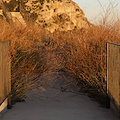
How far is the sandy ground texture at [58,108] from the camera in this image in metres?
4.49

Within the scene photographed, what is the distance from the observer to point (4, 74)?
4.60 metres

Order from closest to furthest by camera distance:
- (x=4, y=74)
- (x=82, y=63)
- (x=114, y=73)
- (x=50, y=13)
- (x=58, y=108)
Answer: (x=114, y=73)
(x=4, y=74)
(x=58, y=108)
(x=82, y=63)
(x=50, y=13)

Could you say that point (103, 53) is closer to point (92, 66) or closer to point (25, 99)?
point (92, 66)

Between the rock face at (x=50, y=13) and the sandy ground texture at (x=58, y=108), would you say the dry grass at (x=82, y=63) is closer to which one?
the sandy ground texture at (x=58, y=108)

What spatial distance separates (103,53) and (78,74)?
2.53ft

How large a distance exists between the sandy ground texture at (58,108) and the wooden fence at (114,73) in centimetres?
37

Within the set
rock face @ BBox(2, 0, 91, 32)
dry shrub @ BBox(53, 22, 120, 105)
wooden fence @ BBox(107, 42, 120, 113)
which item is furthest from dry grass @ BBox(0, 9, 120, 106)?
rock face @ BBox(2, 0, 91, 32)

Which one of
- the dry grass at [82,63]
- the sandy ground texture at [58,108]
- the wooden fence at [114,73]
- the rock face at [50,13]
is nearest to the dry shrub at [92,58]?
the dry grass at [82,63]

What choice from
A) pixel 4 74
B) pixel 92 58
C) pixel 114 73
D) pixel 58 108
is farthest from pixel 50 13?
pixel 114 73

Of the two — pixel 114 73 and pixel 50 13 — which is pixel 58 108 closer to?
pixel 114 73

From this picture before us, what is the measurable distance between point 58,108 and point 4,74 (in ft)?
4.01

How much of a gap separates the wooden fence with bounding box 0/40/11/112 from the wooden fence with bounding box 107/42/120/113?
177 cm

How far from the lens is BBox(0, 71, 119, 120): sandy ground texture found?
449 cm

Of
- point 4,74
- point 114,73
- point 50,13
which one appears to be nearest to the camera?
point 114,73
